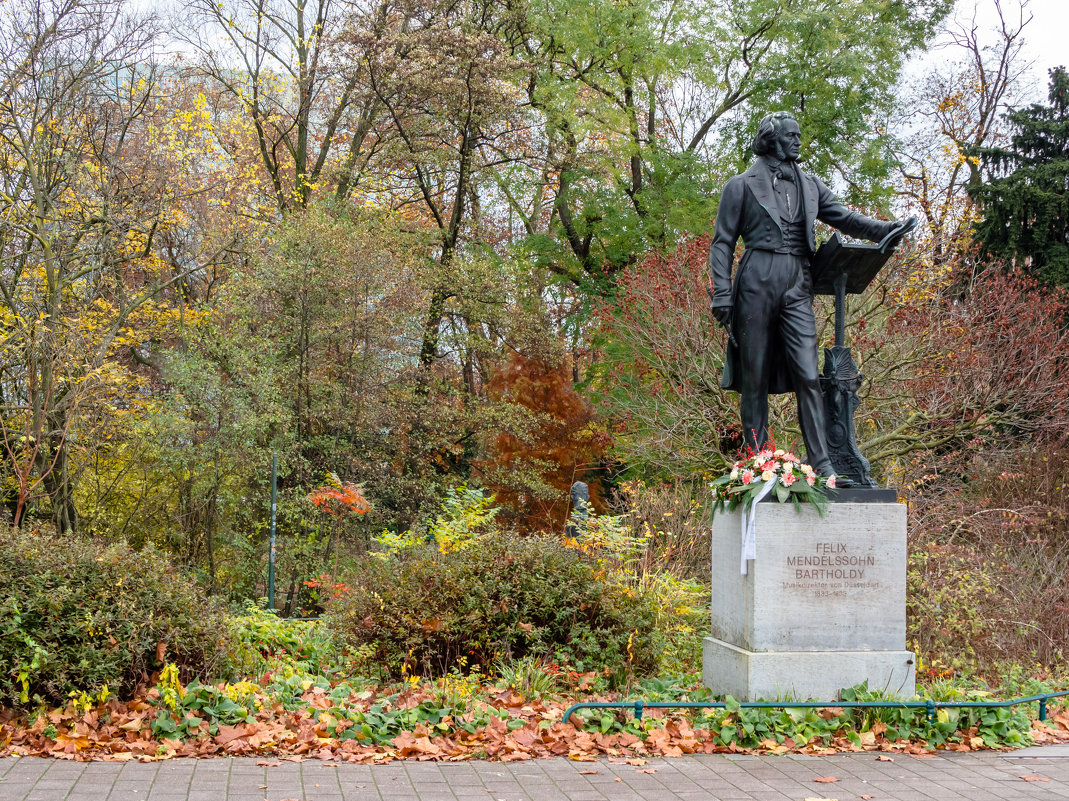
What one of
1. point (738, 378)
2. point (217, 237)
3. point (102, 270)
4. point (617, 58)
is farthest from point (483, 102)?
A: point (738, 378)

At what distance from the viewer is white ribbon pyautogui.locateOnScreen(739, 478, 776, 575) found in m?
6.85

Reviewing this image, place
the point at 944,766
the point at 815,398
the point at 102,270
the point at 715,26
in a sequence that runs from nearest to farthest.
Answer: the point at 944,766
the point at 815,398
the point at 102,270
the point at 715,26

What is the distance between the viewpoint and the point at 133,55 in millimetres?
16031

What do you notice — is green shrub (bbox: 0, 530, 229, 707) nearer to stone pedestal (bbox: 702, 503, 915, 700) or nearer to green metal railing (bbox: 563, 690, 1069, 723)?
green metal railing (bbox: 563, 690, 1069, 723)

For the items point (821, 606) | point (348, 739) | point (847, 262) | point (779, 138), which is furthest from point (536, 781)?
point (779, 138)

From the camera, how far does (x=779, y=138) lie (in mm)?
7605

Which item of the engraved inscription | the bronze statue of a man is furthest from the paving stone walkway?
the bronze statue of a man

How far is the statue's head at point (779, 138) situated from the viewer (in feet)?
24.9

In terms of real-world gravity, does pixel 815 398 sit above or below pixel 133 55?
below

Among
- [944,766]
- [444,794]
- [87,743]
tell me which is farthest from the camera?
[944,766]

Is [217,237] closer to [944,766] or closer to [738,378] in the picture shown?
[738,378]

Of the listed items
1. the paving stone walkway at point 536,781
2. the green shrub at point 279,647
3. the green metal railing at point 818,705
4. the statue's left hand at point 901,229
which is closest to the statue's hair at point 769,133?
the statue's left hand at point 901,229

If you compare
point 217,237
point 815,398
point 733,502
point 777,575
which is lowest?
point 777,575

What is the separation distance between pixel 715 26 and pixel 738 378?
19451mm
